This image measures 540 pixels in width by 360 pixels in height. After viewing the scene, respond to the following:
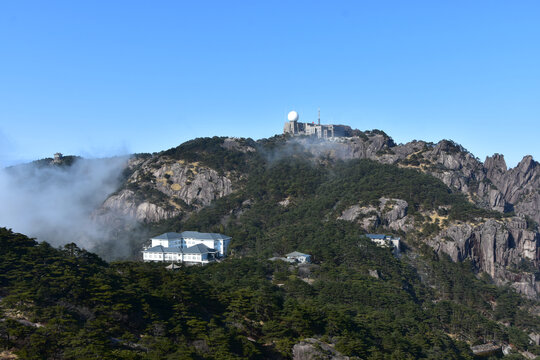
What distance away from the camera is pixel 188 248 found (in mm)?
111500

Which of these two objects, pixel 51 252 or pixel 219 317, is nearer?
pixel 219 317

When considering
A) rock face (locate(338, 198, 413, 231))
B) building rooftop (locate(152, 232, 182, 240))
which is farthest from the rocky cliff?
rock face (locate(338, 198, 413, 231))

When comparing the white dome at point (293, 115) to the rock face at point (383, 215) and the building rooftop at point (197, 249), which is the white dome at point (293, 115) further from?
the building rooftop at point (197, 249)

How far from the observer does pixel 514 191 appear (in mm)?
165500

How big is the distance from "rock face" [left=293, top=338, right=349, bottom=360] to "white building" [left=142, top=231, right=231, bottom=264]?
54184 millimetres

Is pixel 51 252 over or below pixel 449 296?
over

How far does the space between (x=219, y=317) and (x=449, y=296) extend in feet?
201

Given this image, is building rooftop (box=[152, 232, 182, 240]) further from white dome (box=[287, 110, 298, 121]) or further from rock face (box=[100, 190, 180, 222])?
white dome (box=[287, 110, 298, 121])

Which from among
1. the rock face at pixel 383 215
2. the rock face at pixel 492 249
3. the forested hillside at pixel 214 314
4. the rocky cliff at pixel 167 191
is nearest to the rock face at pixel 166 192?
the rocky cliff at pixel 167 191

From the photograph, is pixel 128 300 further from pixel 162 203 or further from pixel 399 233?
pixel 162 203

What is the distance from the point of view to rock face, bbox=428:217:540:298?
12275 cm

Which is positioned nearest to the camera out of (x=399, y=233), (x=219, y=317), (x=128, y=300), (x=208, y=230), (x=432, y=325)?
(x=128, y=300)

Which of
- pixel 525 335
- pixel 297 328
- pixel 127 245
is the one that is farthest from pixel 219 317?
pixel 127 245

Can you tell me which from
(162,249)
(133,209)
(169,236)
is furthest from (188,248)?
(133,209)
